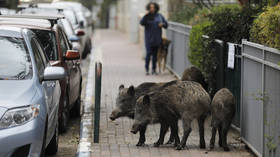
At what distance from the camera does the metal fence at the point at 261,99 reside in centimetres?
773

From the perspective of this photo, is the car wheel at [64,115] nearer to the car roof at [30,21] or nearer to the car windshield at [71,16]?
the car roof at [30,21]

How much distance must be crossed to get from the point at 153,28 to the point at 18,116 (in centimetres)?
1234

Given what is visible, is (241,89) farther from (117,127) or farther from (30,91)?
(30,91)

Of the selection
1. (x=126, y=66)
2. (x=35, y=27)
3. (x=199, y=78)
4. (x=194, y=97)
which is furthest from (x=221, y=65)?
(x=126, y=66)

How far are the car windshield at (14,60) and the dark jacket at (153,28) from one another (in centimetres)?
1068

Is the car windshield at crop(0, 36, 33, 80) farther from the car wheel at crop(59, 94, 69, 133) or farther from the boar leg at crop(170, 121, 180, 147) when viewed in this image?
the boar leg at crop(170, 121, 180, 147)

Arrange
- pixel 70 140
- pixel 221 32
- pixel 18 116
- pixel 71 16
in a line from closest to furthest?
1. pixel 18 116
2. pixel 70 140
3. pixel 221 32
4. pixel 71 16

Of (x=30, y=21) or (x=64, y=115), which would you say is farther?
(x=64, y=115)

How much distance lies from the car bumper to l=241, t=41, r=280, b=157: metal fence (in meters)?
2.67

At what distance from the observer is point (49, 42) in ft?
35.2

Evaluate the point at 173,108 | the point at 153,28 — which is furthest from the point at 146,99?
the point at 153,28

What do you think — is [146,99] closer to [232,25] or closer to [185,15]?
[232,25]

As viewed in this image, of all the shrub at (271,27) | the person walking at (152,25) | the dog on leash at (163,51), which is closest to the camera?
the shrub at (271,27)

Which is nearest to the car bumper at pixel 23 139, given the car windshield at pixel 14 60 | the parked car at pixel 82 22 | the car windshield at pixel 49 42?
the car windshield at pixel 14 60
